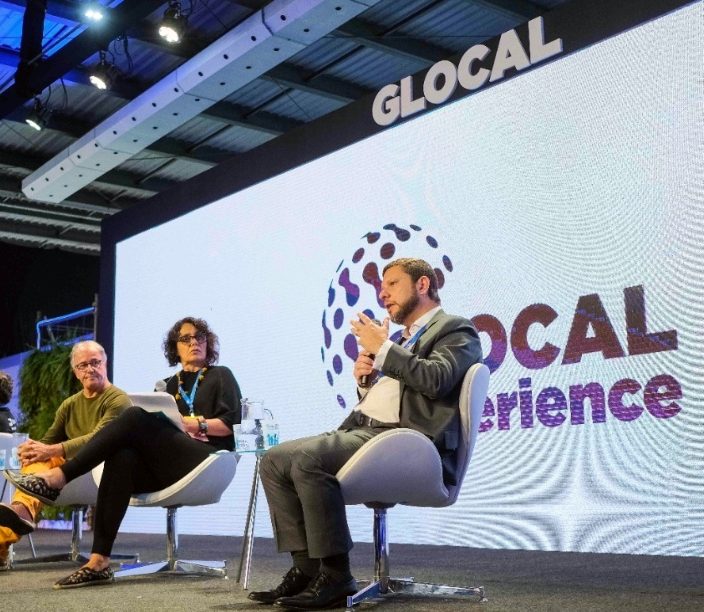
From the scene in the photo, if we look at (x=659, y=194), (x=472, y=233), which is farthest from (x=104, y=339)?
(x=659, y=194)

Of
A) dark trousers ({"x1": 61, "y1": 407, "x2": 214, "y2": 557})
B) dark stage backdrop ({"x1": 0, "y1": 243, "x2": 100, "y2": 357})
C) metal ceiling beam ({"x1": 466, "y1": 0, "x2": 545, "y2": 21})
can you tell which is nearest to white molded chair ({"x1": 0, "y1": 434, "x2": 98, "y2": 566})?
dark trousers ({"x1": 61, "y1": 407, "x2": 214, "y2": 557})

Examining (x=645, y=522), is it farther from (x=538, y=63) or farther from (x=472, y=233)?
(x=538, y=63)

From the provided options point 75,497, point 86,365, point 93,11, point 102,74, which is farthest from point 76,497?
point 102,74

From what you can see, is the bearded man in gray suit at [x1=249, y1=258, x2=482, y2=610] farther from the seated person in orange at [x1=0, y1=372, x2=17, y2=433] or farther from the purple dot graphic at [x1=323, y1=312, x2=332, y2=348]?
the purple dot graphic at [x1=323, y1=312, x2=332, y2=348]

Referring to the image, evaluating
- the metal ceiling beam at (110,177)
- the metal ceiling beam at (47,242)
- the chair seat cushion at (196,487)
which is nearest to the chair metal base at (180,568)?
the chair seat cushion at (196,487)

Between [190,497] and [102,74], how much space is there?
13.8ft

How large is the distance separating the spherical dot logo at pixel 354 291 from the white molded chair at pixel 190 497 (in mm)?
1660

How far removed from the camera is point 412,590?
2.62 meters

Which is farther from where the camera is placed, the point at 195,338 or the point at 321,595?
the point at 195,338

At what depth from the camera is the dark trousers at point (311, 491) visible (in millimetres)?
2336

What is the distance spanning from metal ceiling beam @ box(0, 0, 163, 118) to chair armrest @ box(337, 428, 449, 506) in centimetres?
433

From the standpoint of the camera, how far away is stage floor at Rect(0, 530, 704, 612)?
246cm

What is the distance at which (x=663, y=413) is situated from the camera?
149 inches

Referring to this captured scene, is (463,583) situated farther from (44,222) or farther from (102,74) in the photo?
(44,222)
